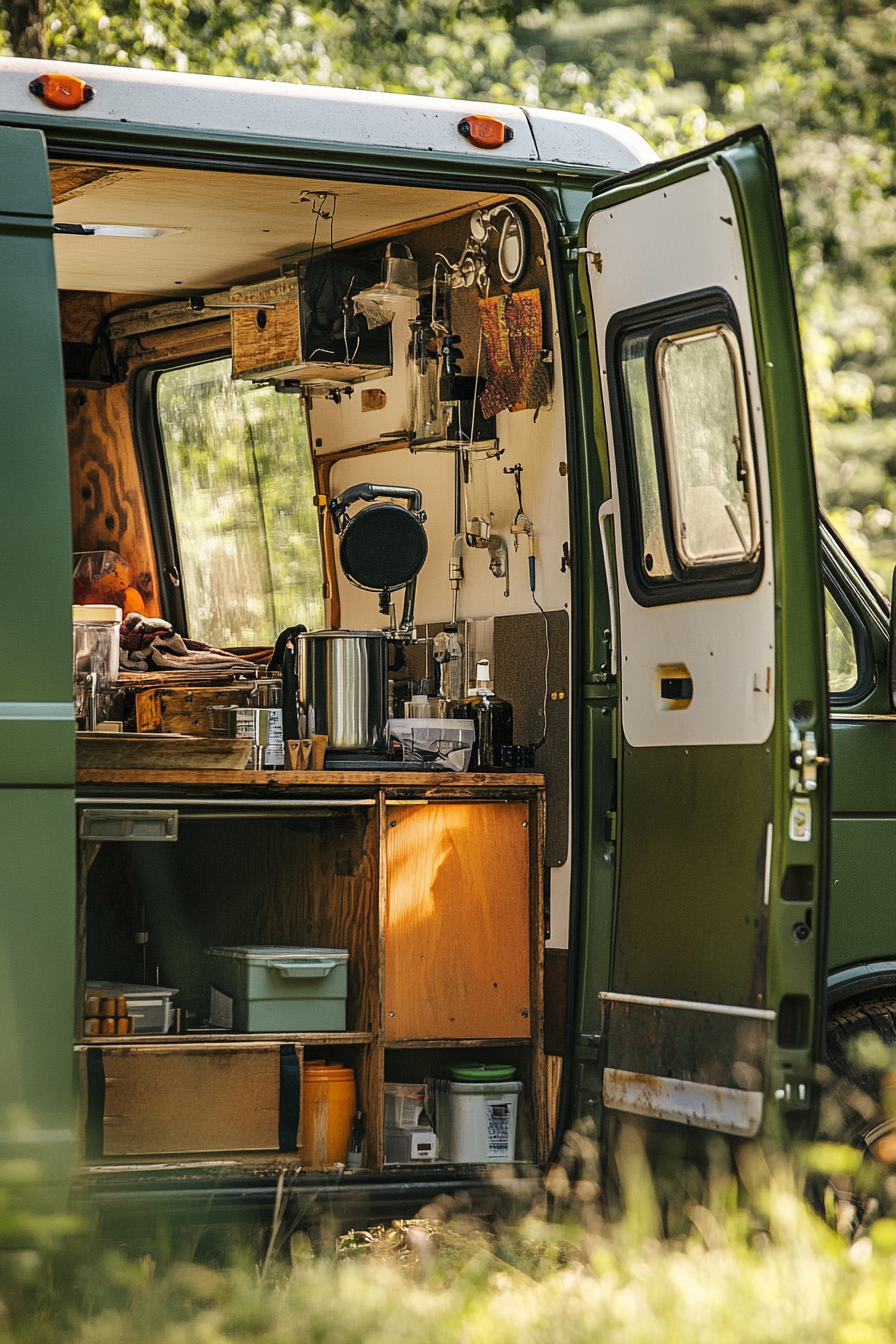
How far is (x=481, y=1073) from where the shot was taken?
15.8ft

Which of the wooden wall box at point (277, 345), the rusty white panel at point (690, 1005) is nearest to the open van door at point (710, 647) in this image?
the rusty white panel at point (690, 1005)

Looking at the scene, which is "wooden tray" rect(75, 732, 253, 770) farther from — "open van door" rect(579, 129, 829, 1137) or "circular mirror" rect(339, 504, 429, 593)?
"circular mirror" rect(339, 504, 429, 593)

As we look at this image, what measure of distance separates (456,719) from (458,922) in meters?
0.78

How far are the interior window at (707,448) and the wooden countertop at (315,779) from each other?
0.90 meters

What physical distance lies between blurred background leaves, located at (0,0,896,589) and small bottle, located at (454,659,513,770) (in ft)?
20.2

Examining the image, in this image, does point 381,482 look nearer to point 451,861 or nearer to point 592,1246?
point 451,861

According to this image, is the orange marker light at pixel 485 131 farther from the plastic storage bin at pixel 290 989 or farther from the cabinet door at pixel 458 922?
the plastic storage bin at pixel 290 989

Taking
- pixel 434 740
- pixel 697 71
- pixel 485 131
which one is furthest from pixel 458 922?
pixel 697 71

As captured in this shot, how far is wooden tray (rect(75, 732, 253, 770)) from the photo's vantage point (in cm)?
435

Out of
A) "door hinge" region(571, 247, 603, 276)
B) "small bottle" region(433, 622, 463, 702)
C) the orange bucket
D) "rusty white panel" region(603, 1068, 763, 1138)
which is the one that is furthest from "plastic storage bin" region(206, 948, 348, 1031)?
"door hinge" region(571, 247, 603, 276)

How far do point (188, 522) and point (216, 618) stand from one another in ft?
1.58

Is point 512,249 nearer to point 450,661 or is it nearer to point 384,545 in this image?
point 384,545

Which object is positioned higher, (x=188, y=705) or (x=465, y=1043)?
(x=188, y=705)

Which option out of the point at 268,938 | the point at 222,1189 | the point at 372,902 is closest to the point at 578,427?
the point at 372,902
